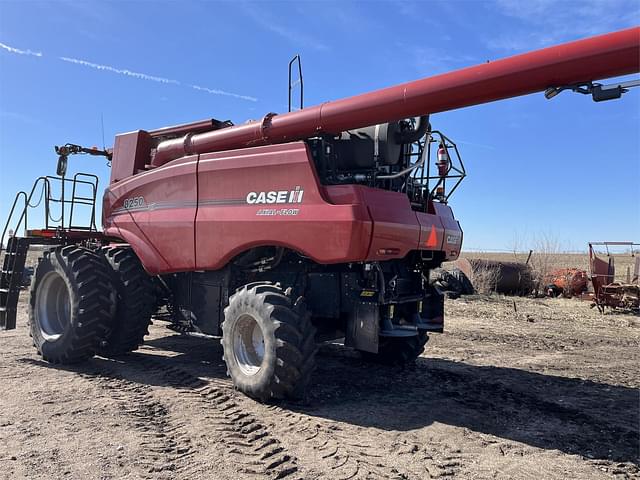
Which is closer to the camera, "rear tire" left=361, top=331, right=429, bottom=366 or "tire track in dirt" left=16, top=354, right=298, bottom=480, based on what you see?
"tire track in dirt" left=16, top=354, right=298, bottom=480

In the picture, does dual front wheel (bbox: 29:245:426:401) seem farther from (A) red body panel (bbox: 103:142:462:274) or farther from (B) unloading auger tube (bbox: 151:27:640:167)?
(B) unloading auger tube (bbox: 151:27:640:167)

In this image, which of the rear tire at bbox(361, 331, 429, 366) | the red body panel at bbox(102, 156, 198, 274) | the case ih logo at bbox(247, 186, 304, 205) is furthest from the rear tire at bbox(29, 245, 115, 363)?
the rear tire at bbox(361, 331, 429, 366)

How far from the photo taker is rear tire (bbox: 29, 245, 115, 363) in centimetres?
668

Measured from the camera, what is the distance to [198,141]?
657 centimetres

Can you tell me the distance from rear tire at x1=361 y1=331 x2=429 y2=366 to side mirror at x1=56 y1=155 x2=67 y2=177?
5.39m

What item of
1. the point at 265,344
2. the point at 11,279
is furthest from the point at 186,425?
the point at 11,279

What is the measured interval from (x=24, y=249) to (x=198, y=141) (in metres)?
3.44

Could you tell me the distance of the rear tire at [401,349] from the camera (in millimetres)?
6848

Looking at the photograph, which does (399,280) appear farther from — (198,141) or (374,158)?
(198,141)

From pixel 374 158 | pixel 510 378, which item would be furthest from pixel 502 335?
pixel 374 158

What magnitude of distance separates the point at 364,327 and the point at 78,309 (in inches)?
150

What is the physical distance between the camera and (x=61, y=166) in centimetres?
796

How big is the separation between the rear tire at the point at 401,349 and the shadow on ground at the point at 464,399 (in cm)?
16

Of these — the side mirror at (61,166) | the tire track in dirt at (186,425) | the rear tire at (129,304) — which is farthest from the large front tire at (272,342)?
the side mirror at (61,166)
